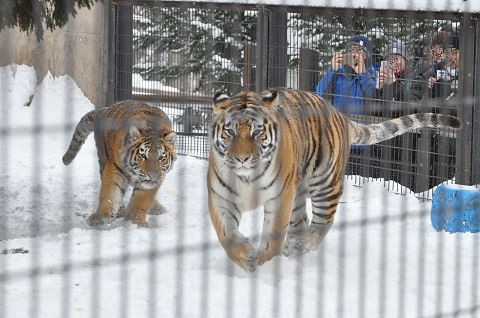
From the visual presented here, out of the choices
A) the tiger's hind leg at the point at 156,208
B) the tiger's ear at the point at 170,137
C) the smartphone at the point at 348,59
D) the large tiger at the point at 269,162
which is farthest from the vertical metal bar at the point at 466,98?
the tiger's hind leg at the point at 156,208

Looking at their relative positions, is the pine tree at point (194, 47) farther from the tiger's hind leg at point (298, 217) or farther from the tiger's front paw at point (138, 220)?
the tiger's hind leg at point (298, 217)

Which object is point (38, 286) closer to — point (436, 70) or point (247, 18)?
point (436, 70)

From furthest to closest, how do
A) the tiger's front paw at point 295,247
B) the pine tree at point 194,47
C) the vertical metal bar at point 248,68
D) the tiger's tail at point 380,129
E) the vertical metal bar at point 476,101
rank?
the vertical metal bar at point 248,68
the pine tree at point 194,47
the vertical metal bar at point 476,101
the tiger's tail at point 380,129
the tiger's front paw at point 295,247

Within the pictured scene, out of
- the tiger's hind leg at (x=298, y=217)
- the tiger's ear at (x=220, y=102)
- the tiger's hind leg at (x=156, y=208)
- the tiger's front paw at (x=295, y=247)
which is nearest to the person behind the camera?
the tiger's ear at (x=220, y=102)

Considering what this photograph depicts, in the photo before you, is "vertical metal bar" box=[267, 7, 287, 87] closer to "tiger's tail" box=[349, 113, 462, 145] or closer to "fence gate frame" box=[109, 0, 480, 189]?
"fence gate frame" box=[109, 0, 480, 189]

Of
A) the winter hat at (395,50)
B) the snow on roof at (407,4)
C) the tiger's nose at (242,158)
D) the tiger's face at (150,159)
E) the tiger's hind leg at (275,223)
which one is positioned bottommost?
the tiger's hind leg at (275,223)

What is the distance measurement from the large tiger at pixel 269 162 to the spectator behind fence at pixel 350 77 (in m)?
0.64

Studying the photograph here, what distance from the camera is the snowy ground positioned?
3.75m

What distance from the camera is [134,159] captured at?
574 centimetres

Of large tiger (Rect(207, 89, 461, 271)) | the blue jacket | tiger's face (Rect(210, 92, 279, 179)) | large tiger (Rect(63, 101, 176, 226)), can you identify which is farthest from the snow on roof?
tiger's face (Rect(210, 92, 279, 179))

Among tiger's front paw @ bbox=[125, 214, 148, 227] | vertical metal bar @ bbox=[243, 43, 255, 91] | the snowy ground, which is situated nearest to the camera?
the snowy ground

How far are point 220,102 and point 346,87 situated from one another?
1907mm

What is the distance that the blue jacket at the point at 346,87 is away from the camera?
5910mm

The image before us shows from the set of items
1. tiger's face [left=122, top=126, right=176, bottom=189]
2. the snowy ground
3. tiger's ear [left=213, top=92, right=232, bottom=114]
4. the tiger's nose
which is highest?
tiger's ear [left=213, top=92, right=232, bottom=114]
